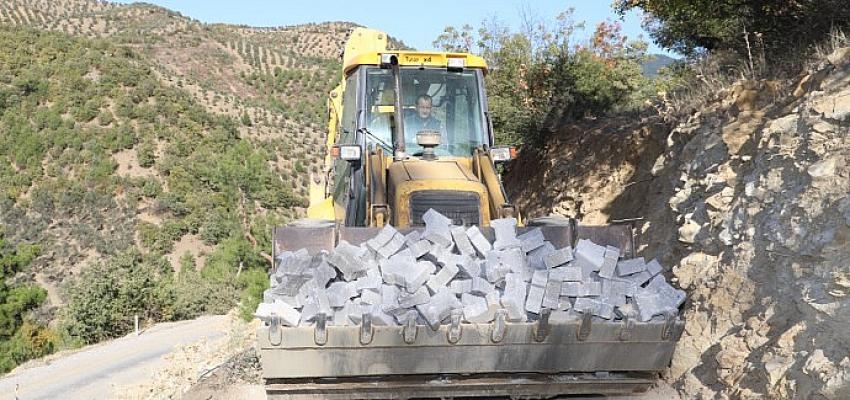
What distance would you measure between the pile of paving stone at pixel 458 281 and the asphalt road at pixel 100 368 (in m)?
8.38

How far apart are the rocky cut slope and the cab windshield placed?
2190mm

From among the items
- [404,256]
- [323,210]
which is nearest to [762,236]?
[404,256]

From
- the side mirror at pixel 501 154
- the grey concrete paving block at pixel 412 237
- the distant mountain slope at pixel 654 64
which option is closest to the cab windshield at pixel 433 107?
the side mirror at pixel 501 154

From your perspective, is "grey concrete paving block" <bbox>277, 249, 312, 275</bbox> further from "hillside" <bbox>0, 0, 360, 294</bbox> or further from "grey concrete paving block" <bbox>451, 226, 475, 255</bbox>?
"hillside" <bbox>0, 0, 360, 294</bbox>

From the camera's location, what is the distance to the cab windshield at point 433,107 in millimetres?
7238

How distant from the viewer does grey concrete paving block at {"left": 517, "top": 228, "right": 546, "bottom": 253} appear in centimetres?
543

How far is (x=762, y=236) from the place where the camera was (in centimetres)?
582

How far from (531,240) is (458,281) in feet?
2.19

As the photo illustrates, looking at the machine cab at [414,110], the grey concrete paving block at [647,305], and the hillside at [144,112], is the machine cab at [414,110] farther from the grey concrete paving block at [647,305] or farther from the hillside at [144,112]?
the hillside at [144,112]

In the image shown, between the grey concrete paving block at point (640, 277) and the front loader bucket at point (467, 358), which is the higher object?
the grey concrete paving block at point (640, 277)

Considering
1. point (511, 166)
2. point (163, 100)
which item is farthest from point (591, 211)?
point (163, 100)

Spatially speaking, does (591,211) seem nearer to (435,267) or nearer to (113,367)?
(435,267)

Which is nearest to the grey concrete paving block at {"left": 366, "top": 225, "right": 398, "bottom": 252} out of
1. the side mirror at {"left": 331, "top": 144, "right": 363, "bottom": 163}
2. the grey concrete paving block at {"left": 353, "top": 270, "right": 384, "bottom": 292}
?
the grey concrete paving block at {"left": 353, "top": 270, "right": 384, "bottom": 292}

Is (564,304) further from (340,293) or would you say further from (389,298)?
(340,293)
